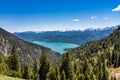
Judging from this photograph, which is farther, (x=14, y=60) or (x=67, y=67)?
(x=67, y=67)

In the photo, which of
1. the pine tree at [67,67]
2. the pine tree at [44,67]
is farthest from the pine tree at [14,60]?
the pine tree at [67,67]

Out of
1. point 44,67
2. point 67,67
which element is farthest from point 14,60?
point 67,67

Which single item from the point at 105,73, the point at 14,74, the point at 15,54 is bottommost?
the point at 105,73

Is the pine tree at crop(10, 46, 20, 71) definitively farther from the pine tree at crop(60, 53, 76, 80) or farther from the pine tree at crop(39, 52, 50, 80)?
the pine tree at crop(60, 53, 76, 80)

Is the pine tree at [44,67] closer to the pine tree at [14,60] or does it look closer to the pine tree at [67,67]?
the pine tree at [67,67]

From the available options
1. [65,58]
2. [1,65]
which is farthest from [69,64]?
[1,65]

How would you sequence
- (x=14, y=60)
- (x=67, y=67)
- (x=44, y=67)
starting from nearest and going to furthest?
(x=14, y=60), (x=44, y=67), (x=67, y=67)

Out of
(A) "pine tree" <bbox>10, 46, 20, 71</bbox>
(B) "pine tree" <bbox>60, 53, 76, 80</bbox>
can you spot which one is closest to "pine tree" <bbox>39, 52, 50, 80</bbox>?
(B) "pine tree" <bbox>60, 53, 76, 80</bbox>

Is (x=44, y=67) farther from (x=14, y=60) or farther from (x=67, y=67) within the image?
(x=14, y=60)

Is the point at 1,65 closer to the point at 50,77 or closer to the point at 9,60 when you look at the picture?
the point at 9,60
